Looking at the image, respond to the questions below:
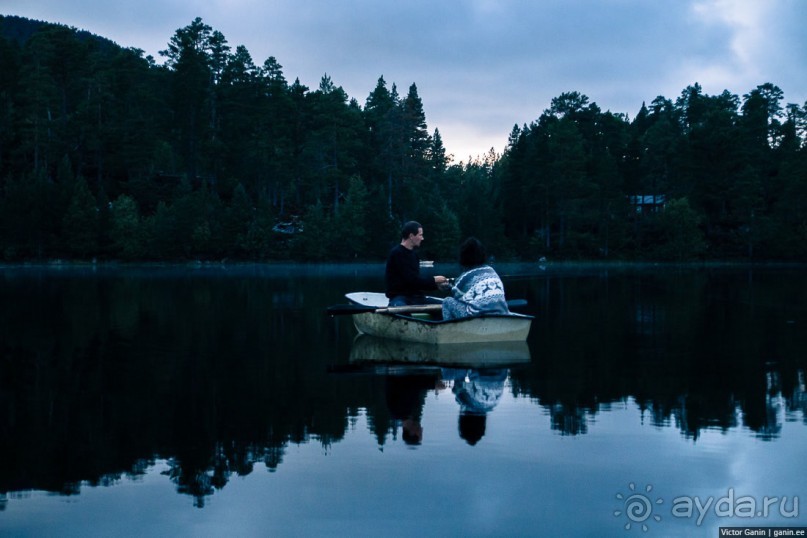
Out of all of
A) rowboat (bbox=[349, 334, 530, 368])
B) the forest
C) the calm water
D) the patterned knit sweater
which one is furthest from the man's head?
the forest

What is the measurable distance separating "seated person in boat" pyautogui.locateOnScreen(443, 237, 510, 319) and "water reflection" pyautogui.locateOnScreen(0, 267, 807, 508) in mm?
904

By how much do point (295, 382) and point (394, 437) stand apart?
3971mm

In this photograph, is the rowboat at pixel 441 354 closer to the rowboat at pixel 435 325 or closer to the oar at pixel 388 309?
the rowboat at pixel 435 325

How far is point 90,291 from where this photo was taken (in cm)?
3662

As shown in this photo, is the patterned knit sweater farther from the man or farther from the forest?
the forest

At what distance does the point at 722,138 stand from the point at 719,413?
8814cm

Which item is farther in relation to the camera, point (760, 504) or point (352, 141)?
point (352, 141)

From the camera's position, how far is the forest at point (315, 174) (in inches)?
3147

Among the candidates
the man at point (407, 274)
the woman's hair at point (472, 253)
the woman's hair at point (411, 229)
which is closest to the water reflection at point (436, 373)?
the man at point (407, 274)

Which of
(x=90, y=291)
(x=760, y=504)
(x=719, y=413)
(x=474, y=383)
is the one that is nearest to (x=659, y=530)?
(x=760, y=504)

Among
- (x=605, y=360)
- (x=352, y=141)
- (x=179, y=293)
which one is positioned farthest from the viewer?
(x=352, y=141)

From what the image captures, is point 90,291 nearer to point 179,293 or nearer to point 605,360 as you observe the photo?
point 179,293

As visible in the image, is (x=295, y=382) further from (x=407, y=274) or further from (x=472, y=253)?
(x=407, y=274)

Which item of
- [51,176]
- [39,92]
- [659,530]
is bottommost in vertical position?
[659,530]
